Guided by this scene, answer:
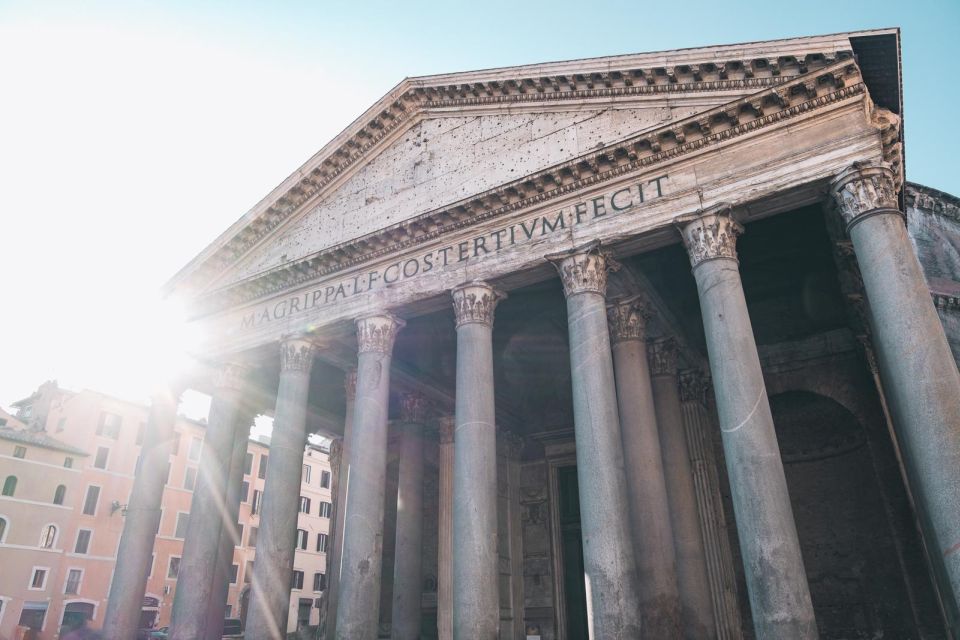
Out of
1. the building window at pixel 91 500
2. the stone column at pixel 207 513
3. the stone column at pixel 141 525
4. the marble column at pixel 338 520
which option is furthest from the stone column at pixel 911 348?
the building window at pixel 91 500

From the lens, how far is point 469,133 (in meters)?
11.2

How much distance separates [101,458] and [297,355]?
2253 centimetres

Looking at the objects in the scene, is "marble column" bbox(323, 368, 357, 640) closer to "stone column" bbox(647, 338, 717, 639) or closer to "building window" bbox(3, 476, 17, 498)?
"stone column" bbox(647, 338, 717, 639)

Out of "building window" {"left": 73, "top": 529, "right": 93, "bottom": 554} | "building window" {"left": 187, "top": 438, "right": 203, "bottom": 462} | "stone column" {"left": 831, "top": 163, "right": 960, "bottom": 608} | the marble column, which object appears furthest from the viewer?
"building window" {"left": 187, "top": 438, "right": 203, "bottom": 462}

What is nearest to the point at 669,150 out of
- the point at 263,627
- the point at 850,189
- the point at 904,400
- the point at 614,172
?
the point at 614,172

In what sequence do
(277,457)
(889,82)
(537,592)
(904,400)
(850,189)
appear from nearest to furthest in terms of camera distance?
1. (904,400)
2. (850,189)
3. (889,82)
4. (277,457)
5. (537,592)

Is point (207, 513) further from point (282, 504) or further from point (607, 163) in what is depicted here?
point (607, 163)

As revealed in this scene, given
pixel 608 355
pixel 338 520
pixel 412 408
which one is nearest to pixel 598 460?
pixel 608 355

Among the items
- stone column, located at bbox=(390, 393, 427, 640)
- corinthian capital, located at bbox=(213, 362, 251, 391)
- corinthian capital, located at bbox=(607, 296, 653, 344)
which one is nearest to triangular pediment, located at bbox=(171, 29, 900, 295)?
corinthian capital, located at bbox=(213, 362, 251, 391)

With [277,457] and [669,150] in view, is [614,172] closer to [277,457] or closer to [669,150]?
[669,150]

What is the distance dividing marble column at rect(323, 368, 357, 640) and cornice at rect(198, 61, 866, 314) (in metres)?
2.54

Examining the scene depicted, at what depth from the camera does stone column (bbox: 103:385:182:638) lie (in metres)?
11.0

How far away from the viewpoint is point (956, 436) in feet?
19.3

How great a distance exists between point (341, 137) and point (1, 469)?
890 inches
